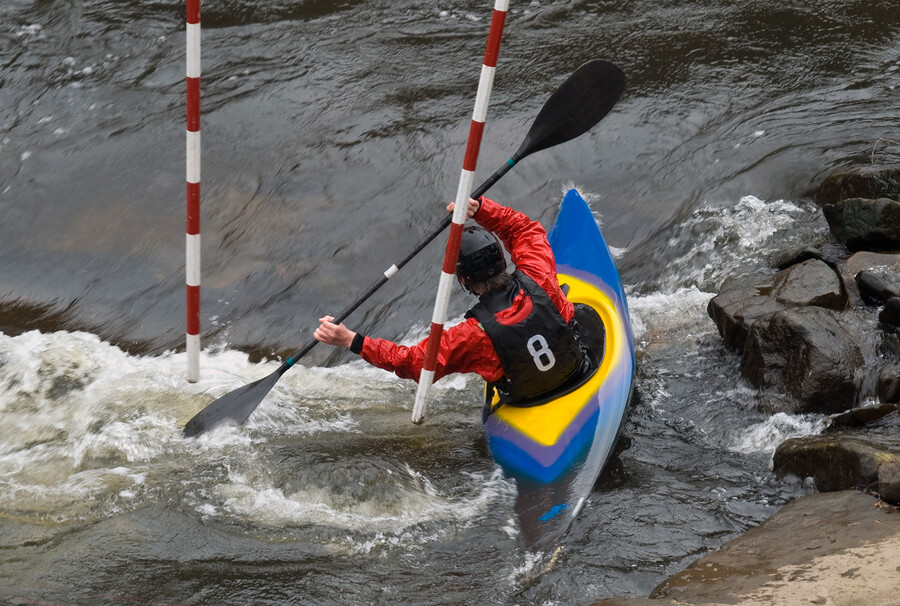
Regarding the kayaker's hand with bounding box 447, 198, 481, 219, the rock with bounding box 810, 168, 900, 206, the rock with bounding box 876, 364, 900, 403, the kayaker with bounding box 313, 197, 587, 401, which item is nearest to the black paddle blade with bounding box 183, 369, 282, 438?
the kayaker with bounding box 313, 197, 587, 401

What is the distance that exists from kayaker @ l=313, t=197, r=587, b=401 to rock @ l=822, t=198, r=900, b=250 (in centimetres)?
185

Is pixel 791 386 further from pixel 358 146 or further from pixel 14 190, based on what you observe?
pixel 14 190

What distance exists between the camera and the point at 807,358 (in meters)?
3.62

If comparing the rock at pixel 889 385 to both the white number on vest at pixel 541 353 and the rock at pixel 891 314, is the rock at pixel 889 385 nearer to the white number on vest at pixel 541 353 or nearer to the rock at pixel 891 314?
the rock at pixel 891 314

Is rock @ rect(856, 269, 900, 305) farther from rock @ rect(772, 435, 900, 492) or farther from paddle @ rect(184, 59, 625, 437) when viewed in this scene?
paddle @ rect(184, 59, 625, 437)

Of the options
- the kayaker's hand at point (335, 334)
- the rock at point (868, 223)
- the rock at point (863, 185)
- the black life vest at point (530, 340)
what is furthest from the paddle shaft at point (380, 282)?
the rock at point (863, 185)

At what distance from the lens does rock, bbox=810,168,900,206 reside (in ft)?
15.6

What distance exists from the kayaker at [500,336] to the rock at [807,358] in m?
0.85

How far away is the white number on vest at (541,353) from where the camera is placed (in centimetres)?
344

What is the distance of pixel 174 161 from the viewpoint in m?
5.60

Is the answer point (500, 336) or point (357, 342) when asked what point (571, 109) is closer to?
point (500, 336)

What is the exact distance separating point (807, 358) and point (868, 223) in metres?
1.22

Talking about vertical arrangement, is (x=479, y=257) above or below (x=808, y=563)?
above

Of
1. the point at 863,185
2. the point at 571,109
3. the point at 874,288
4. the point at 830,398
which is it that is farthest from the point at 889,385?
the point at 571,109
